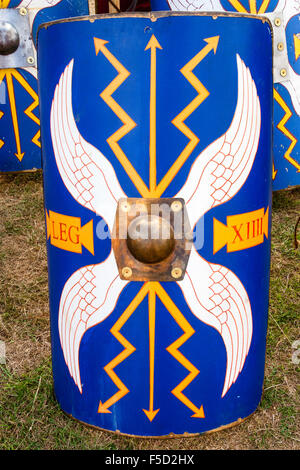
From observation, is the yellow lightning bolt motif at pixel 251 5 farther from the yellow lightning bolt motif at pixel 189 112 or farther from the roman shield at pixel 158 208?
the yellow lightning bolt motif at pixel 189 112

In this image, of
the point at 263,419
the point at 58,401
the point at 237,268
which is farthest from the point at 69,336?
the point at 263,419

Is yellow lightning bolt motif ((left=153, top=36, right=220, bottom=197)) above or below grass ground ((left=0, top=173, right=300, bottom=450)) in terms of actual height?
above

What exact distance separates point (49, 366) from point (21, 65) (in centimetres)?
157

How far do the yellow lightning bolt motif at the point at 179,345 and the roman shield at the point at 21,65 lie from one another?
1.77 meters

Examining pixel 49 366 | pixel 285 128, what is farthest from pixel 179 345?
pixel 285 128

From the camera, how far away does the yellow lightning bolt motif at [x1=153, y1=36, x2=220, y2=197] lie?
882mm

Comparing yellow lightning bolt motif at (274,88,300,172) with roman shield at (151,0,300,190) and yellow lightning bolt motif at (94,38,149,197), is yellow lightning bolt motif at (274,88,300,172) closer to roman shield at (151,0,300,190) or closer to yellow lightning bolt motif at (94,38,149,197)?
roman shield at (151,0,300,190)

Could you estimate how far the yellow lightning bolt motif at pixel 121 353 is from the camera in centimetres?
95

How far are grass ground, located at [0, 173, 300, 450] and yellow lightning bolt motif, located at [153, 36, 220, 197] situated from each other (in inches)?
20.9

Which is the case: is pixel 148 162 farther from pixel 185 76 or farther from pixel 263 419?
pixel 263 419

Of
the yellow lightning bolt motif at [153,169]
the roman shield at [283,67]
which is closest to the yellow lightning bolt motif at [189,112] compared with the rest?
the yellow lightning bolt motif at [153,169]

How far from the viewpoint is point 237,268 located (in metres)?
0.99

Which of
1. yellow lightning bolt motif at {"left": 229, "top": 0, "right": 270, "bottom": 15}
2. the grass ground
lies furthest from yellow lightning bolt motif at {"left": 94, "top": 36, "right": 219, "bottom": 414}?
yellow lightning bolt motif at {"left": 229, "top": 0, "right": 270, "bottom": 15}

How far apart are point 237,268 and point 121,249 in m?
0.22
